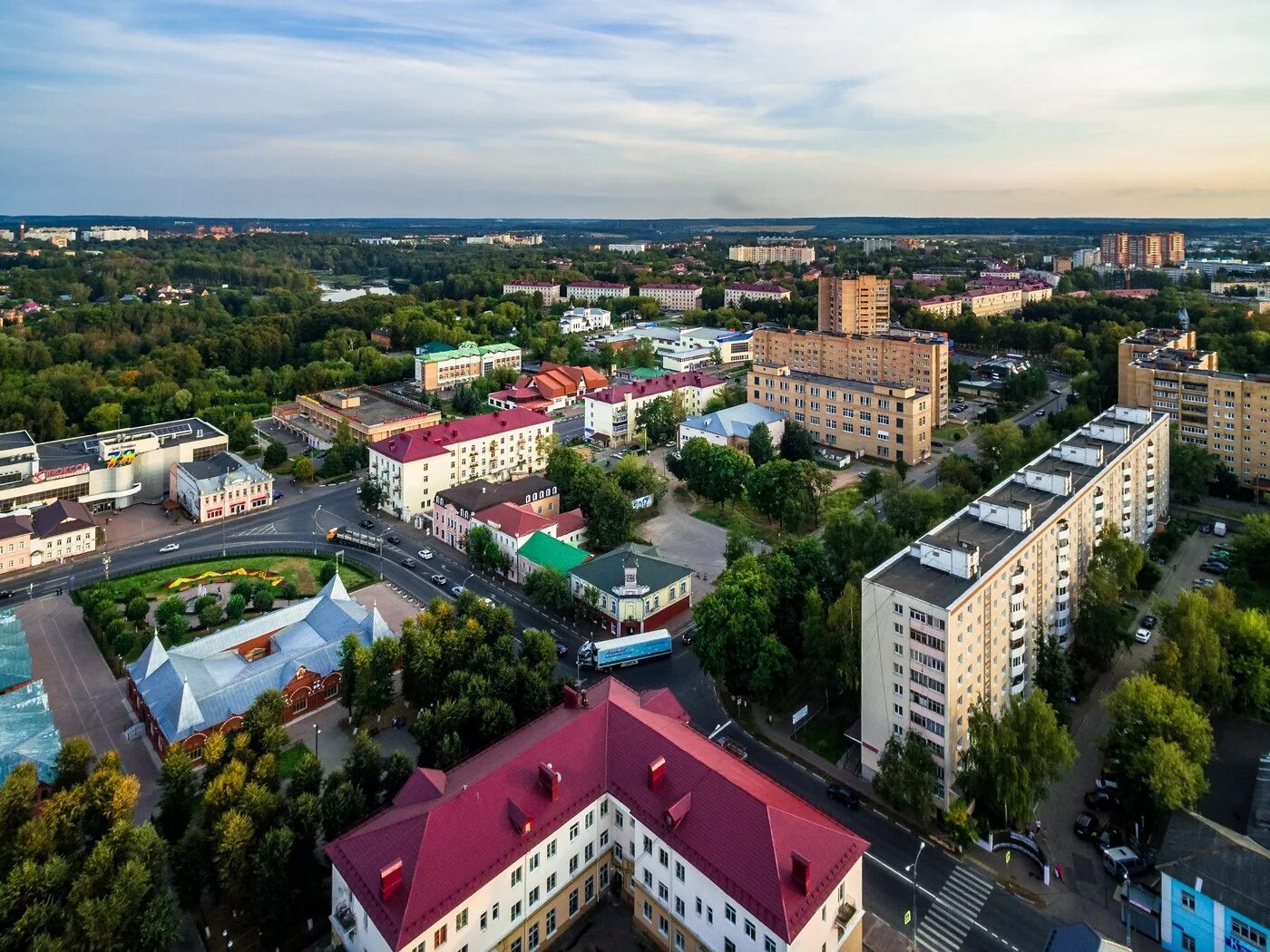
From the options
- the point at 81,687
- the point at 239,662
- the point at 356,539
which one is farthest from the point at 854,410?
the point at 81,687

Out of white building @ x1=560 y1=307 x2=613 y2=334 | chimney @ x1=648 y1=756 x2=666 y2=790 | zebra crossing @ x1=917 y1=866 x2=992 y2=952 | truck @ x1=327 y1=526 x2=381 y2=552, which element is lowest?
zebra crossing @ x1=917 y1=866 x2=992 y2=952

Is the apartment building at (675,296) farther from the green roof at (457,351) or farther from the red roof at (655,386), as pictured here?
the red roof at (655,386)

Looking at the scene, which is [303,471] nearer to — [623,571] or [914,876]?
[623,571]

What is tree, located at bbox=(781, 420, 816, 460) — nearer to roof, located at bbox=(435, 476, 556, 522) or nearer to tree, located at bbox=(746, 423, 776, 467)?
tree, located at bbox=(746, 423, 776, 467)

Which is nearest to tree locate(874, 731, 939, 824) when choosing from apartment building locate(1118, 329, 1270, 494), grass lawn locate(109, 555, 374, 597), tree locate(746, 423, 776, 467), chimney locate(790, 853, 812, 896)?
chimney locate(790, 853, 812, 896)

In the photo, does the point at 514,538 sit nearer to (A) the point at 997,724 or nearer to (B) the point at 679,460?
(B) the point at 679,460

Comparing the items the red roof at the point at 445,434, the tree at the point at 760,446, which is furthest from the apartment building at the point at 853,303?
the red roof at the point at 445,434

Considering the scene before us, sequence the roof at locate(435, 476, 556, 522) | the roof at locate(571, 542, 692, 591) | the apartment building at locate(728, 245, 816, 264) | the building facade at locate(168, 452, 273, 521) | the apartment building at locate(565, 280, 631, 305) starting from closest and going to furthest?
the roof at locate(571, 542, 692, 591) → the roof at locate(435, 476, 556, 522) → the building facade at locate(168, 452, 273, 521) → the apartment building at locate(565, 280, 631, 305) → the apartment building at locate(728, 245, 816, 264)
